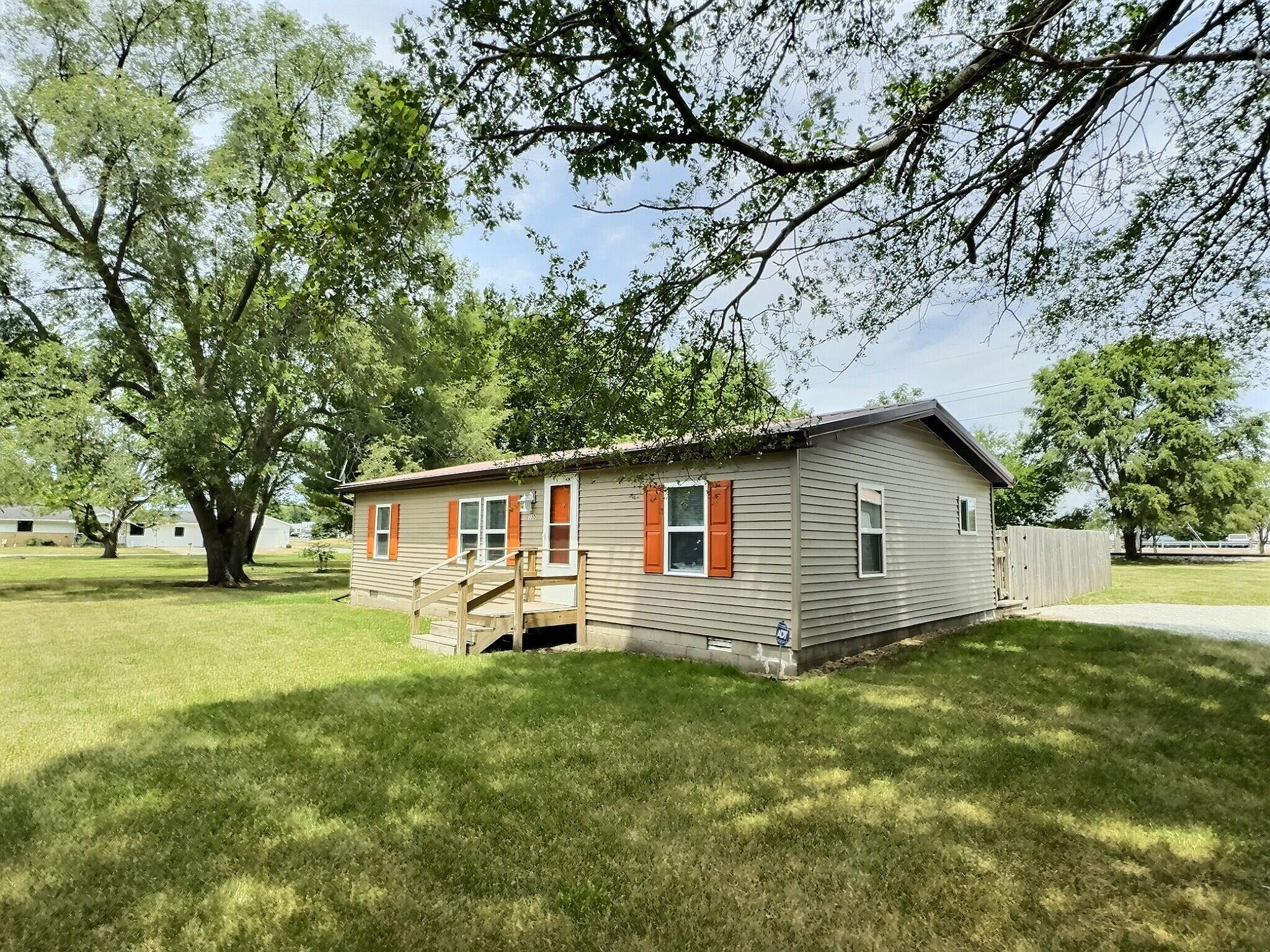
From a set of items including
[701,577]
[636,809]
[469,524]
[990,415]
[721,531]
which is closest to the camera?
[636,809]

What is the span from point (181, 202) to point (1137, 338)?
20.1 meters

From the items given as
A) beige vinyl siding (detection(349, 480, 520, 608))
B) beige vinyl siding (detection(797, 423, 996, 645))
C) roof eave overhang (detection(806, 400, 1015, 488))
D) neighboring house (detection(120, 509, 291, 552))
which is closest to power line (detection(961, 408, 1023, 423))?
roof eave overhang (detection(806, 400, 1015, 488))

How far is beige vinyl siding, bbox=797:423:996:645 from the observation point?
8.08 m

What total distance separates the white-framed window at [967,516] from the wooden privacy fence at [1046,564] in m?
2.07

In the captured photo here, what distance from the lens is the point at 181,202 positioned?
53.2 ft

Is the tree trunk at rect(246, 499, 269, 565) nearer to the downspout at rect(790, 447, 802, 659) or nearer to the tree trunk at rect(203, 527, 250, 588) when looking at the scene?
the tree trunk at rect(203, 527, 250, 588)

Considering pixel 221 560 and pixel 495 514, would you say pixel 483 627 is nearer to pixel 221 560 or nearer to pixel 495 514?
pixel 495 514

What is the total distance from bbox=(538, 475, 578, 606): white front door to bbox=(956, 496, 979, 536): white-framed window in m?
7.04

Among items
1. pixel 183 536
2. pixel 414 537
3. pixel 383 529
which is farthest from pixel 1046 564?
pixel 183 536

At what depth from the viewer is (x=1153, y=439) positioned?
103 feet

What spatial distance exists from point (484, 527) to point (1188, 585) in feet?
67.5

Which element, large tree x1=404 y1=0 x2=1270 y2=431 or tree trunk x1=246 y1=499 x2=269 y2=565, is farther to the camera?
tree trunk x1=246 y1=499 x2=269 y2=565

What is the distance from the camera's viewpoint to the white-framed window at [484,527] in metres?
11.8

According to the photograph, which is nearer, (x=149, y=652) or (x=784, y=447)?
(x=784, y=447)
